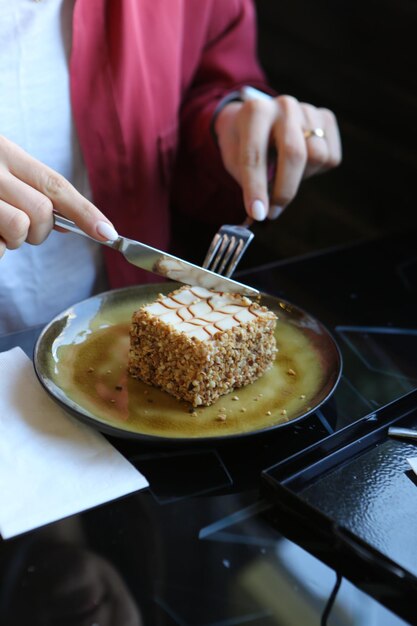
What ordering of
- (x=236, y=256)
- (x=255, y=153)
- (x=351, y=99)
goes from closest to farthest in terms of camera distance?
1. (x=236, y=256)
2. (x=255, y=153)
3. (x=351, y=99)

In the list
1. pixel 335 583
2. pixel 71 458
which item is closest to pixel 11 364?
pixel 71 458

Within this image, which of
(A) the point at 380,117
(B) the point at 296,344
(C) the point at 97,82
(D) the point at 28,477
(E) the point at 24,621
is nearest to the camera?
(E) the point at 24,621

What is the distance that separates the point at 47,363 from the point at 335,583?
39 cm

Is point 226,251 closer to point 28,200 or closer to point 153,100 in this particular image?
point 28,200

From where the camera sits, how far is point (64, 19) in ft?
3.66

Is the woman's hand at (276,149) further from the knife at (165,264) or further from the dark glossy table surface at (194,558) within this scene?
the dark glossy table surface at (194,558)

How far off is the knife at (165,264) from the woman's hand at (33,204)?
0.04ft

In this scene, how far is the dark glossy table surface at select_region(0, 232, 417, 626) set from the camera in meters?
0.59

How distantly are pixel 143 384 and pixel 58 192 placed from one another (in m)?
0.24

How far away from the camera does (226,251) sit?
3.34ft

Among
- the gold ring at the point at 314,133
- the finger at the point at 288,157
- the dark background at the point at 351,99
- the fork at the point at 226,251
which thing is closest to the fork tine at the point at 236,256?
the fork at the point at 226,251

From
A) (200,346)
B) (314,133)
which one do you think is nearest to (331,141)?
(314,133)

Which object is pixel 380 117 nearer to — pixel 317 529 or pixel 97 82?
pixel 97 82

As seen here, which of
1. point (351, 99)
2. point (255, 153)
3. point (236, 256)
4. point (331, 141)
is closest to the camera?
point (236, 256)
